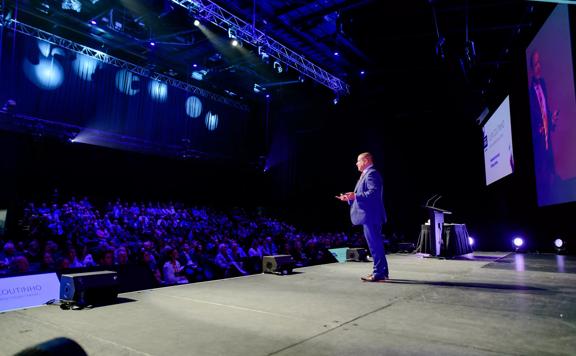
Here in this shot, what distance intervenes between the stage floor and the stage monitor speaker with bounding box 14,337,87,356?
2.58ft

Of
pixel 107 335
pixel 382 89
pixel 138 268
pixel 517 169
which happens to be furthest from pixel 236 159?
pixel 107 335

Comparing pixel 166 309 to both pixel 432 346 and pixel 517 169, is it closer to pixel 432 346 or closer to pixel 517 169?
pixel 432 346

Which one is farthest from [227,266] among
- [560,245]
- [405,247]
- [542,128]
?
[560,245]

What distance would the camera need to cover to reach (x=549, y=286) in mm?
3279

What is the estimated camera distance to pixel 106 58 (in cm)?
1195

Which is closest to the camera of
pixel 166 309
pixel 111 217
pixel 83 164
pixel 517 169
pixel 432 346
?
pixel 432 346

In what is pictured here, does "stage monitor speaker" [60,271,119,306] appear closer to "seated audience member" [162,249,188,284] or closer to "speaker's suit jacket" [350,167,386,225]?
"speaker's suit jacket" [350,167,386,225]

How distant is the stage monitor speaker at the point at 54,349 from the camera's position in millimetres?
862

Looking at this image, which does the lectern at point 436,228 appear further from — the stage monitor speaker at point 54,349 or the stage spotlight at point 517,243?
the stage monitor speaker at point 54,349

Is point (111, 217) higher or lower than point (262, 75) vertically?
lower

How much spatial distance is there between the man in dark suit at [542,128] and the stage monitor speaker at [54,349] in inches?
240

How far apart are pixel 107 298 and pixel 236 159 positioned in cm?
1367

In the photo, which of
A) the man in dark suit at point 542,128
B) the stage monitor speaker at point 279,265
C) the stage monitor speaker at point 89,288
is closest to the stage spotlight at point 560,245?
the man in dark suit at point 542,128

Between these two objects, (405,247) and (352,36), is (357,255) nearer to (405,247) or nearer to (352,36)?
(405,247)
